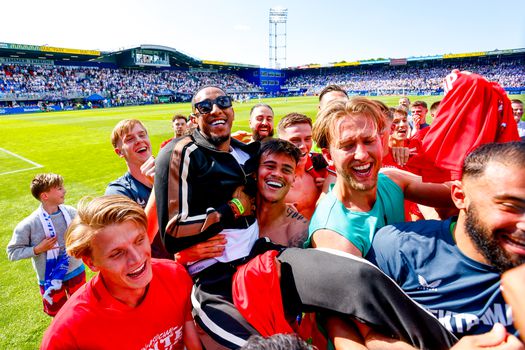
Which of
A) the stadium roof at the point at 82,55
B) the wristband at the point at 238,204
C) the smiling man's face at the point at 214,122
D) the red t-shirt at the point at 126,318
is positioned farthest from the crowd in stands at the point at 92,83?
the red t-shirt at the point at 126,318

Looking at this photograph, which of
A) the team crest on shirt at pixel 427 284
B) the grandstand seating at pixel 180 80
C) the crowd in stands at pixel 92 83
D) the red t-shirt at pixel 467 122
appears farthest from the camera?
the grandstand seating at pixel 180 80

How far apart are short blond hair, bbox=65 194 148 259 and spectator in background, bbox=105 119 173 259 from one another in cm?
128

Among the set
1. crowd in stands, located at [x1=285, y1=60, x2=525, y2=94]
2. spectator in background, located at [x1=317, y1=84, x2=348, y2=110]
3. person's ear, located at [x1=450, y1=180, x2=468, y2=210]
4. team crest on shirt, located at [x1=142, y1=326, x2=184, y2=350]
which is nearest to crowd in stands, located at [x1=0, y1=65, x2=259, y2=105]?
crowd in stands, located at [x1=285, y1=60, x2=525, y2=94]

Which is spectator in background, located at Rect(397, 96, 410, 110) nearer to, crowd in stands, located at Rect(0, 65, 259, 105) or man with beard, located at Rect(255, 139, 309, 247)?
man with beard, located at Rect(255, 139, 309, 247)

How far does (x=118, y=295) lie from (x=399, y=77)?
71726 mm

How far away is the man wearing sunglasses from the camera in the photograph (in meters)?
2.17

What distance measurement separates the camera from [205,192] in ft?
Answer: 7.79

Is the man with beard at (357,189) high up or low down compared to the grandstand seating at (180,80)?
down

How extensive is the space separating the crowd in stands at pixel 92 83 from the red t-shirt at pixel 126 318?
51.1 meters

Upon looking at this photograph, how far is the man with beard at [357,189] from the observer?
1.97 metres

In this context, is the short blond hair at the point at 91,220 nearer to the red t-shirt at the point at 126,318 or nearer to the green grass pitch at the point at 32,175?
the red t-shirt at the point at 126,318

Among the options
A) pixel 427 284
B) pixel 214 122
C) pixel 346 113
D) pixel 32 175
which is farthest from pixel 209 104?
pixel 32 175

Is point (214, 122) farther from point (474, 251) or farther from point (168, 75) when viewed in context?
point (168, 75)

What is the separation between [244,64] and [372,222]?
244 feet
